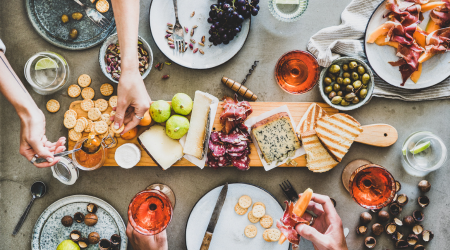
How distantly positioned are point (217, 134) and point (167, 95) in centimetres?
38

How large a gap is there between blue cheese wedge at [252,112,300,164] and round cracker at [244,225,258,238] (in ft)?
1.23

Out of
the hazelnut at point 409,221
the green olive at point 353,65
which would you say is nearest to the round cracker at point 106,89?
the green olive at point 353,65

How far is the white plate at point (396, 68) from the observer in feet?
4.70

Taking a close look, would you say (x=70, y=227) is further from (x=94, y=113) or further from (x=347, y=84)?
(x=347, y=84)

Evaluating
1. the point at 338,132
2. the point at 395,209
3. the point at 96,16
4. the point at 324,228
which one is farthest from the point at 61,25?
the point at 395,209

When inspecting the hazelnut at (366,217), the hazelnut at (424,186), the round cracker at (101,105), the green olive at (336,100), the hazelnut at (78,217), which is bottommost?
the hazelnut at (78,217)

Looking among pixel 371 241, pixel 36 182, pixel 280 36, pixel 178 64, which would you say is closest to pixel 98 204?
pixel 36 182

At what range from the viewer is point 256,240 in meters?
1.48

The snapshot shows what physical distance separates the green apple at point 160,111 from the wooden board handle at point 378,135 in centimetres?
104

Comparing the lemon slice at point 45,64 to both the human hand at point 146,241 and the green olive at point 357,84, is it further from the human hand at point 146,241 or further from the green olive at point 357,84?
the green olive at point 357,84

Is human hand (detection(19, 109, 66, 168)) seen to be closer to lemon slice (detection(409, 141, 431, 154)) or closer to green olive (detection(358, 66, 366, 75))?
green olive (detection(358, 66, 366, 75))

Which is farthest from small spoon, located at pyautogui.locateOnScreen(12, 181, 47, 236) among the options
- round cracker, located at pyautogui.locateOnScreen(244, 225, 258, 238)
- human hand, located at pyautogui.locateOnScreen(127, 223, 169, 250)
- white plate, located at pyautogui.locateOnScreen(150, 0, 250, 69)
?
round cracker, located at pyautogui.locateOnScreen(244, 225, 258, 238)

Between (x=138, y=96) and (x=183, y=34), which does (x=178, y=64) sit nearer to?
(x=183, y=34)

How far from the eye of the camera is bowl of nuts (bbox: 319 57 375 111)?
1392mm
